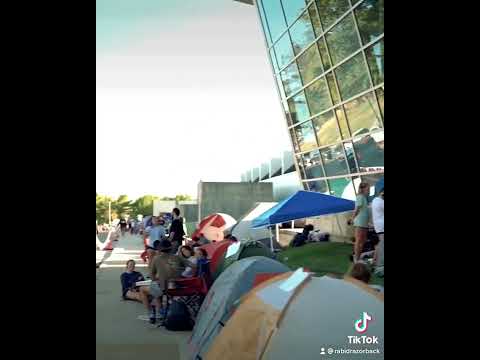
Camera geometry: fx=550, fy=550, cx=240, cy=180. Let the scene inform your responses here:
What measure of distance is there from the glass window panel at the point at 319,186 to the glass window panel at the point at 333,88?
3.26 metres

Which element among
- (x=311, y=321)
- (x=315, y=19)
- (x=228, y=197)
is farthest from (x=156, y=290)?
(x=228, y=197)

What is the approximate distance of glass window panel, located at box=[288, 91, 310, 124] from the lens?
64.5 feet

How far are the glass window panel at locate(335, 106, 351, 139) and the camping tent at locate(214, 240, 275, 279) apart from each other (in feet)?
25.3

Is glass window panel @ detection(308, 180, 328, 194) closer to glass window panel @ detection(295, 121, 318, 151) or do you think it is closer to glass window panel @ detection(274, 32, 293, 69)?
glass window panel @ detection(295, 121, 318, 151)

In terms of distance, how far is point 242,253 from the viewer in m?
9.78
